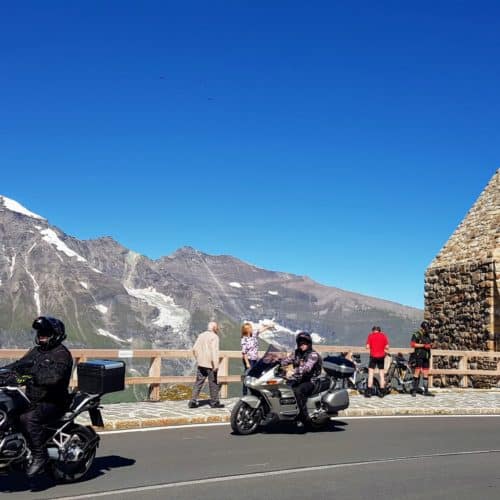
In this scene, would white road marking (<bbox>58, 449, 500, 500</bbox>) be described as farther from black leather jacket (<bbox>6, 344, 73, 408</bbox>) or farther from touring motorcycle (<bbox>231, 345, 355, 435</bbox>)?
touring motorcycle (<bbox>231, 345, 355, 435</bbox>)

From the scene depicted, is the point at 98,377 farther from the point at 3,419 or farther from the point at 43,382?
the point at 3,419

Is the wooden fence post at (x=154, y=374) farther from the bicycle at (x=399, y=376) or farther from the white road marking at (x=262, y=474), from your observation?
the white road marking at (x=262, y=474)

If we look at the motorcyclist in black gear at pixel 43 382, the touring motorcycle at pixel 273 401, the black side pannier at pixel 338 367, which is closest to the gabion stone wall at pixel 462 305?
the black side pannier at pixel 338 367

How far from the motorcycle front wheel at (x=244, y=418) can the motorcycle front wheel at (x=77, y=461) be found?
3900mm

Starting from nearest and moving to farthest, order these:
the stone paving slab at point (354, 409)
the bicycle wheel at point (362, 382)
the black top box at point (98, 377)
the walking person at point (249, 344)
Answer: the black top box at point (98, 377) < the stone paving slab at point (354, 409) < the walking person at point (249, 344) < the bicycle wheel at point (362, 382)

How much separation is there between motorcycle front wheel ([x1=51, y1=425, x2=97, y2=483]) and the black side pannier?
578 cm

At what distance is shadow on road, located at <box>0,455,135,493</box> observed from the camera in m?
7.58

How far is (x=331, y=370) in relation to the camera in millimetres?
12992

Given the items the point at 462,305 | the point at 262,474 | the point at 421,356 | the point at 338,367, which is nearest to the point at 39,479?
the point at 262,474

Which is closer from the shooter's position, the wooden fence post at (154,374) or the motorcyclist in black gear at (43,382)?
the motorcyclist in black gear at (43,382)

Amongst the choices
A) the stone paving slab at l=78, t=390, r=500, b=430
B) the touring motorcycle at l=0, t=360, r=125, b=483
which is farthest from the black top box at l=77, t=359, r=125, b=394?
the stone paving slab at l=78, t=390, r=500, b=430

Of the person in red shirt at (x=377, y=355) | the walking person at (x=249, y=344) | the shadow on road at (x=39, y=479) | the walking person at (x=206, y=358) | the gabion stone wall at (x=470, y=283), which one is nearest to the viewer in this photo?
the shadow on road at (x=39, y=479)

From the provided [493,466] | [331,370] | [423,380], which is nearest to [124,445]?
[331,370]

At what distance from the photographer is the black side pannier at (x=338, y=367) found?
12.9 m
